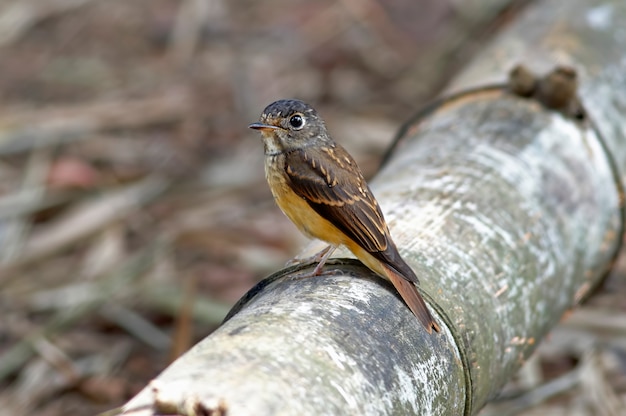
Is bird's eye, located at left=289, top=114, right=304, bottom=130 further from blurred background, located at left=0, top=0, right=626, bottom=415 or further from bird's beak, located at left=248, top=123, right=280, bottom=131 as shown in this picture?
blurred background, located at left=0, top=0, right=626, bottom=415

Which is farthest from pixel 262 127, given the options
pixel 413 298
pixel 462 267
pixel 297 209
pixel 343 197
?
pixel 413 298

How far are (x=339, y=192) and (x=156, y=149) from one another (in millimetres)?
4027

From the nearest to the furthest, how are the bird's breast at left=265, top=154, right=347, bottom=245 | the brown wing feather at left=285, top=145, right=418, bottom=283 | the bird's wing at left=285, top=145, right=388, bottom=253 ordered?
1. the brown wing feather at left=285, top=145, right=418, bottom=283
2. the bird's wing at left=285, top=145, right=388, bottom=253
3. the bird's breast at left=265, top=154, right=347, bottom=245

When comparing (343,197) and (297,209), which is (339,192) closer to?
(343,197)

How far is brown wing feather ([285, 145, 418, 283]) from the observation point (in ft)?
10.5

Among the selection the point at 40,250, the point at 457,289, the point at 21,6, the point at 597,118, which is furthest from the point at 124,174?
the point at 457,289

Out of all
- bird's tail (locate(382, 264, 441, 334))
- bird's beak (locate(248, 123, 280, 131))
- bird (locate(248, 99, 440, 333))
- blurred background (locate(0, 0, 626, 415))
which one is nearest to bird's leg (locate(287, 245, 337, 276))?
bird (locate(248, 99, 440, 333))

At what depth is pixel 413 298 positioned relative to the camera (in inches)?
117

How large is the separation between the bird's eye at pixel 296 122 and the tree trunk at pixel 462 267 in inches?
14.8

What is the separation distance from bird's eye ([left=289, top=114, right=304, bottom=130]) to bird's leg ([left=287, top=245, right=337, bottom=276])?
2.02 feet

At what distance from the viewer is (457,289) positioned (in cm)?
328

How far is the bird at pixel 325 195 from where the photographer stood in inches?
122

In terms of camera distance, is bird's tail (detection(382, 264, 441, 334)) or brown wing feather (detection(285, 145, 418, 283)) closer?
bird's tail (detection(382, 264, 441, 334))

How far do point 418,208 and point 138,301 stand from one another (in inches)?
96.7
